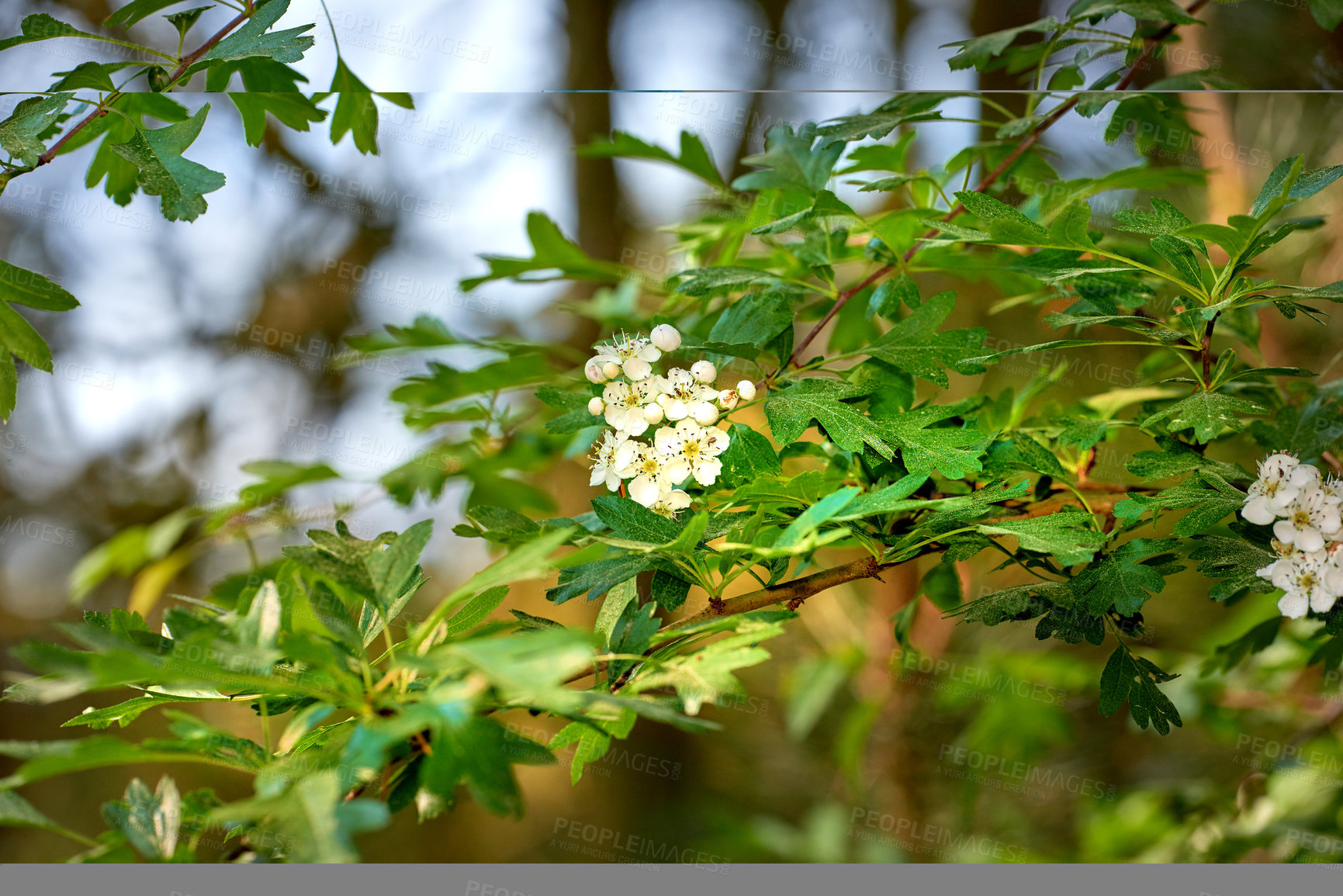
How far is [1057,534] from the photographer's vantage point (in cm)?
44

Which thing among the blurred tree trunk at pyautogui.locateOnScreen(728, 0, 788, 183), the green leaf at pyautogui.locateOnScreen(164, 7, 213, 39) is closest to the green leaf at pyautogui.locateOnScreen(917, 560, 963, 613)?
the green leaf at pyautogui.locateOnScreen(164, 7, 213, 39)

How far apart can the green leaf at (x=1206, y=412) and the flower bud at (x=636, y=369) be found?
30cm

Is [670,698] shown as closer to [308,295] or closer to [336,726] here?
[336,726]

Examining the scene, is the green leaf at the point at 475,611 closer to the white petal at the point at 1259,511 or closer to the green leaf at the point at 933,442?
the green leaf at the point at 933,442

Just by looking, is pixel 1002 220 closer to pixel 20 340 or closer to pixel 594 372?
pixel 594 372

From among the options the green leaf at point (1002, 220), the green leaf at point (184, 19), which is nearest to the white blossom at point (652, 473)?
the green leaf at point (1002, 220)

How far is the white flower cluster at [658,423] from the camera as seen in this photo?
477 mm

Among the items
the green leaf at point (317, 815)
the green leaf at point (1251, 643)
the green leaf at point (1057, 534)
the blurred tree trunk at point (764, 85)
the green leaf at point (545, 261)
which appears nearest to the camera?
the green leaf at point (317, 815)

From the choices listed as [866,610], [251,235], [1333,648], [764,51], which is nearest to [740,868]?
[1333,648]

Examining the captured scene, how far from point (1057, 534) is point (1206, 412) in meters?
0.12

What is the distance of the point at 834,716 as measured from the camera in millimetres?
1490

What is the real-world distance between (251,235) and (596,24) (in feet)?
2.76

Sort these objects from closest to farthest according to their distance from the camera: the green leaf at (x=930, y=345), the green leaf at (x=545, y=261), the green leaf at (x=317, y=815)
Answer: the green leaf at (x=317, y=815), the green leaf at (x=930, y=345), the green leaf at (x=545, y=261)

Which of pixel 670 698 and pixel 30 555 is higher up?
pixel 670 698
